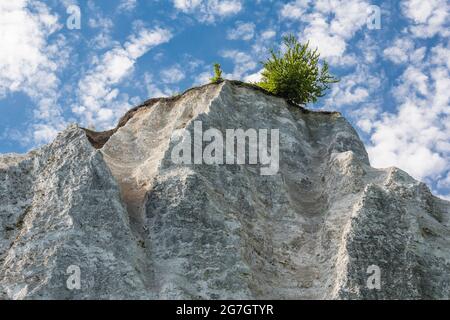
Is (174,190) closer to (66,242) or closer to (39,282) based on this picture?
(66,242)

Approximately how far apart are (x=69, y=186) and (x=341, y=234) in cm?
956

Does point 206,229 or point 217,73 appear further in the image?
point 217,73

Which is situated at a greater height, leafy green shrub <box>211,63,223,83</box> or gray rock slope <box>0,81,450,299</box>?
leafy green shrub <box>211,63,223,83</box>

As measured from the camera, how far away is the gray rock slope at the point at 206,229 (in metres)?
17.6

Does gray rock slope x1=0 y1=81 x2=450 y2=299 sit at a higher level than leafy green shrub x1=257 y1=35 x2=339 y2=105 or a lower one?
lower

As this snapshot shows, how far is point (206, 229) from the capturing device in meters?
19.6

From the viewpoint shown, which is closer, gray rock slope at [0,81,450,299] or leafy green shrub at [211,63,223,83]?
gray rock slope at [0,81,450,299]

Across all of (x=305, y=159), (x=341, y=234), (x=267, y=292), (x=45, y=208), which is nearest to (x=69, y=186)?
(x=45, y=208)

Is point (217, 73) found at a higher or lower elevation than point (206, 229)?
higher

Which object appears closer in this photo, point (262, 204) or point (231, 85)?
point (262, 204)

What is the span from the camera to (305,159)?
90.4 feet

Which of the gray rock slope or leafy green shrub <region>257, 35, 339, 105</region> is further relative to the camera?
leafy green shrub <region>257, 35, 339, 105</region>

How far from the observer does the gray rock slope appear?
17.6m
